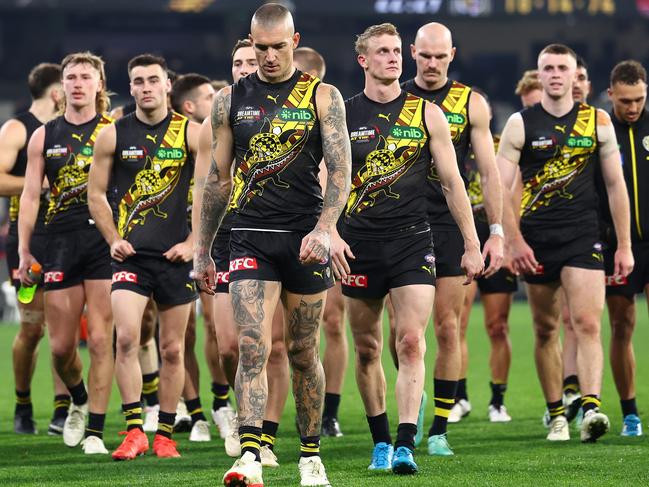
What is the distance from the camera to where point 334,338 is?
930 centimetres

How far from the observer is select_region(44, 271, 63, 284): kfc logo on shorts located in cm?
895

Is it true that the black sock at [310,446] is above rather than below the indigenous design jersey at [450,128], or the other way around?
below

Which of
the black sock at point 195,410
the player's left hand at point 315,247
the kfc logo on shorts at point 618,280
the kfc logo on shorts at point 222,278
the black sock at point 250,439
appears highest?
the player's left hand at point 315,247

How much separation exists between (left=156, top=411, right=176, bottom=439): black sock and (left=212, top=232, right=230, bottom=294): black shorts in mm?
885

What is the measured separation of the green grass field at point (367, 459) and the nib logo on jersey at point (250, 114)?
185 cm

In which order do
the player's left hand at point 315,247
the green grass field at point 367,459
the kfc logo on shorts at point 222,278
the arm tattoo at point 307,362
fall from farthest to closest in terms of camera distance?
the kfc logo on shorts at point 222,278 < the green grass field at point 367,459 < the arm tattoo at point 307,362 < the player's left hand at point 315,247

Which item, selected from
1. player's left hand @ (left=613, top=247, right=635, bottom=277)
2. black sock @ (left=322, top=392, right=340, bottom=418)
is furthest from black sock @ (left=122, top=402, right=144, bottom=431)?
player's left hand @ (left=613, top=247, right=635, bottom=277)

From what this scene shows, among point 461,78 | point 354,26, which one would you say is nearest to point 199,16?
point 354,26

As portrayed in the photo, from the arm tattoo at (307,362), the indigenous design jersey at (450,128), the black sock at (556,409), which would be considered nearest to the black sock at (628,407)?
the black sock at (556,409)

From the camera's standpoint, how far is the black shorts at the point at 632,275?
9.31 m

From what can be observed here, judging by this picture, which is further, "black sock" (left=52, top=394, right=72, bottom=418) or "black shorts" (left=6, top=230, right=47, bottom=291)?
"black sock" (left=52, top=394, right=72, bottom=418)

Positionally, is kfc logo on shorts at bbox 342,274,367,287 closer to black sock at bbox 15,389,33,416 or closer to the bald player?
the bald player

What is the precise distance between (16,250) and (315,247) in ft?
14.7

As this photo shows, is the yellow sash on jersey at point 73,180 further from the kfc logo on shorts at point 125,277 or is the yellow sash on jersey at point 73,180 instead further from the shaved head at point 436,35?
the shaved head at point 436,35
